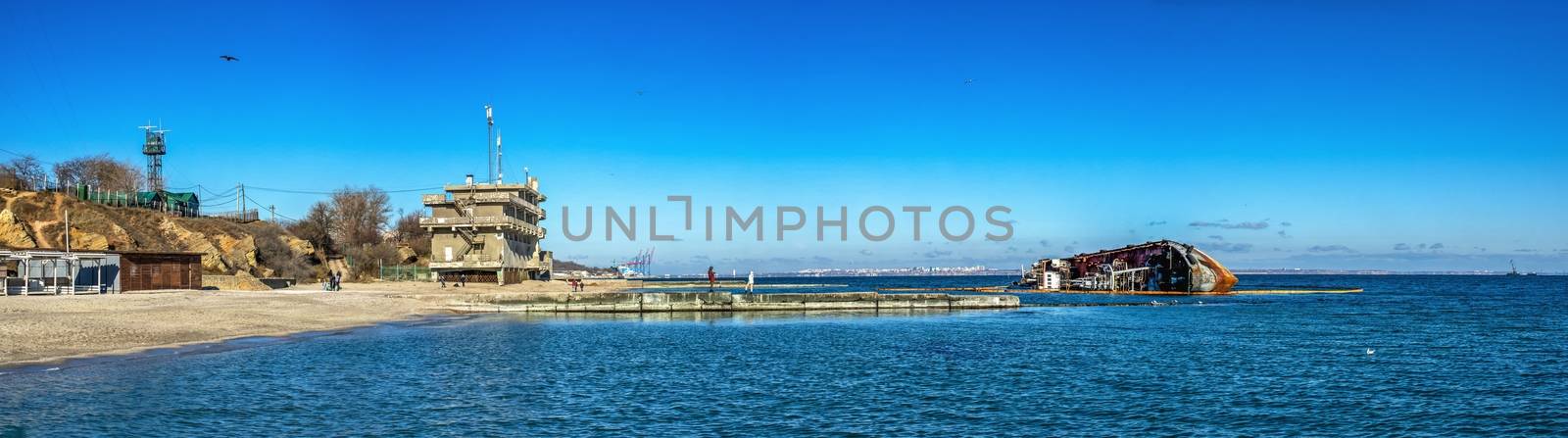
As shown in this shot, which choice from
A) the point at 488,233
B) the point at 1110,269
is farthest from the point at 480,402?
the point at 1110,269

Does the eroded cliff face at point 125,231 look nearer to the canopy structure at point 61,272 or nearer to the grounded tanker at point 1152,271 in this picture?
the canopy structure at point 61,272

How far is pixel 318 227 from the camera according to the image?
112312 mm

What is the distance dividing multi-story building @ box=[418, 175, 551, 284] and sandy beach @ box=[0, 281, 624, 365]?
41191mm

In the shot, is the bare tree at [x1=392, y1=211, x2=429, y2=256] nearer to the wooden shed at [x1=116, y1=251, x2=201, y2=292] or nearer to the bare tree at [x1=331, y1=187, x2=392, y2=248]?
the bare tree at [x1=331, y1=187, x2=392, y2=248]

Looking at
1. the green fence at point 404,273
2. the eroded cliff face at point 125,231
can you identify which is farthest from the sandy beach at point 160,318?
the green fence at point 404,273

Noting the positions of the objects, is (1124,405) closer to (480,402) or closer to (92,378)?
(480,402)

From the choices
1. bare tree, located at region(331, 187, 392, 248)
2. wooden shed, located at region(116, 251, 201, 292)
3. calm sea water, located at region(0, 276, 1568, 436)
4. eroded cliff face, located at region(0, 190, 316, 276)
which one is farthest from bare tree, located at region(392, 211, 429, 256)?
calm sea water, located at region(0, 276, 1568, 436)

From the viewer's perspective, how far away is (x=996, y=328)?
49.3 metres

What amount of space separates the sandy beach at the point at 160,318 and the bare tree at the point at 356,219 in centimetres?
6524

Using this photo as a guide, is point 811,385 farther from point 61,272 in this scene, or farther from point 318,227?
point 318,227

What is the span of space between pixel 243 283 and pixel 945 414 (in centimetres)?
6380

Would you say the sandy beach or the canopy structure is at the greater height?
the canopy structure

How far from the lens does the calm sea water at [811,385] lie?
64.7 ft

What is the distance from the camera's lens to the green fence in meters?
109
